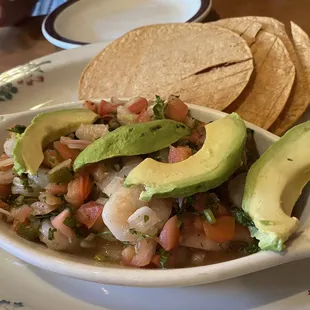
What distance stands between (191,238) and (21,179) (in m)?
0.57

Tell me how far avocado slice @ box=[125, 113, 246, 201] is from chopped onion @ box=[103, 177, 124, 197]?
0.40 ft

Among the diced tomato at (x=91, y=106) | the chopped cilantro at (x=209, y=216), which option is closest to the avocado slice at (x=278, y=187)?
the chopped cilantro at (x=209, y=216)

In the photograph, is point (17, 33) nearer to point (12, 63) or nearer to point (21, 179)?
point (12, 63)

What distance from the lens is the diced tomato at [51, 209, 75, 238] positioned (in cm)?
140

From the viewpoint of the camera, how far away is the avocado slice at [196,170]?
1217mm

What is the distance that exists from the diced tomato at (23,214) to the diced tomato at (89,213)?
0.17 metres

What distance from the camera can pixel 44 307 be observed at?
1.41m

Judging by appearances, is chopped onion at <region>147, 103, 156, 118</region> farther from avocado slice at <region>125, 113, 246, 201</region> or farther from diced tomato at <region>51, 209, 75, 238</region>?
diced tomato at <region>51, 209, 75, 238</region>

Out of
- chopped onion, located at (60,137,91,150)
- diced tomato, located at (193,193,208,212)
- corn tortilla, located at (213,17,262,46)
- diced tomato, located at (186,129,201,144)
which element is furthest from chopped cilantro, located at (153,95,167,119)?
corn tortilla, located at (213,17,262,46)

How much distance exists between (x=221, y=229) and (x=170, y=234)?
134mm

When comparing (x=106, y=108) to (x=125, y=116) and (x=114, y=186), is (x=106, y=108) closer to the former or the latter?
(x=125, y=116)

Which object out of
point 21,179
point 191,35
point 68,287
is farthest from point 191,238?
point 191,35

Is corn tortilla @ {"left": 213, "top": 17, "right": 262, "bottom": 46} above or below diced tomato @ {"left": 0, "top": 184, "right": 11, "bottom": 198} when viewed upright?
above

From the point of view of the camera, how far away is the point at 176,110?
1.61 metres
